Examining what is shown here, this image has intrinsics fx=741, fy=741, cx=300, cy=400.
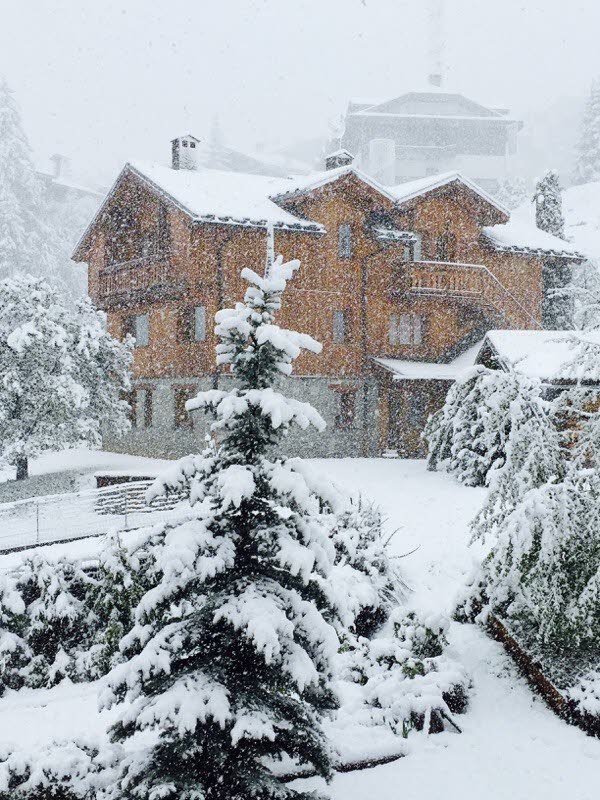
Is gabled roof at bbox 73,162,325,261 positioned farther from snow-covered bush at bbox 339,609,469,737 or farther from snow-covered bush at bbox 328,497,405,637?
snow-covered bush at bbox 339,609,469,737

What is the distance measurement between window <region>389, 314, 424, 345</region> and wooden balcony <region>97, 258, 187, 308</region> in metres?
8.19

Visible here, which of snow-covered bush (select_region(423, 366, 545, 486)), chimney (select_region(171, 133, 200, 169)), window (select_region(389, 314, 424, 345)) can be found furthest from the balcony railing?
snow-covered bush (select_region(423, 366, 545, 486))

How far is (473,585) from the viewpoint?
11.8 meters

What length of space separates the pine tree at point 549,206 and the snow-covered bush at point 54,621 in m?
28.6

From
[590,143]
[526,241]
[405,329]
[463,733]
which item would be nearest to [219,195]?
[405,329]

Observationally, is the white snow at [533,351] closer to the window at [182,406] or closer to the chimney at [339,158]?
the window at [182,406]

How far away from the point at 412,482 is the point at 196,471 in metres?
15.7

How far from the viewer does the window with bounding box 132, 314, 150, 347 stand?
28.1m

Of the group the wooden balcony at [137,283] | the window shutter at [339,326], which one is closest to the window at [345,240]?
the window shutter at [339,326]

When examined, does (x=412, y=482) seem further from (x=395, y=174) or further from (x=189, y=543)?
(x=395, y=174)

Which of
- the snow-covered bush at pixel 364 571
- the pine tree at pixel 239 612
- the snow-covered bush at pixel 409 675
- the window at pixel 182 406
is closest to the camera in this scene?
the pine tree at pixel 239 612

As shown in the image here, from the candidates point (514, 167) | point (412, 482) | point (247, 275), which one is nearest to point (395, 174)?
point (514, 167)

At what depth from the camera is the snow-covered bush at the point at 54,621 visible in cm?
1312

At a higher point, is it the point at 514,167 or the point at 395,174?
the point at 514,167
